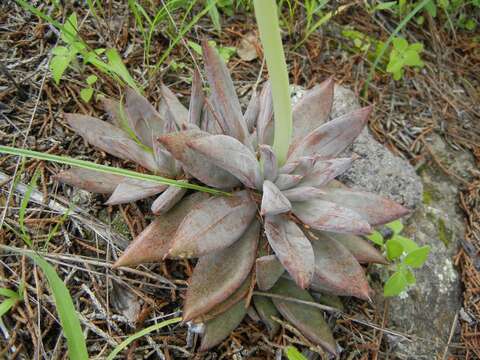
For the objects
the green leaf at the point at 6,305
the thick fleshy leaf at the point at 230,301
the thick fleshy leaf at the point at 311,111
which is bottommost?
the thick fleshy leaf at the point at 230,301

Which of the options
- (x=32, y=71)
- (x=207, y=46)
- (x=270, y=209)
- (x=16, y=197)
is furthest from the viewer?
(x=32, y=71)

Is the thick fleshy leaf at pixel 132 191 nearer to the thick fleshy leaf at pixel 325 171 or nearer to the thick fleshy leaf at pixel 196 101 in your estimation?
the thick fleshy leaf at pixel 196 101

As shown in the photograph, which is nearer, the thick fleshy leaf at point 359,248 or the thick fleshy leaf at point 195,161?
the thick fleshy leaf at point 195,161

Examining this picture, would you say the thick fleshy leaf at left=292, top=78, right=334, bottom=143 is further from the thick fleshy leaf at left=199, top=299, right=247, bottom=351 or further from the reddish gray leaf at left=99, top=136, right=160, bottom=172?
the thick fleshy leaf at left=199, top=299, right=247, bottom=351

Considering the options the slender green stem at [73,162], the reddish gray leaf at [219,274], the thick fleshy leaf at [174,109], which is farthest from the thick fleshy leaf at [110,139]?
the reddish gray leaf at [219,274]

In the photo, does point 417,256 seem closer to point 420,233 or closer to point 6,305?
point 420,233

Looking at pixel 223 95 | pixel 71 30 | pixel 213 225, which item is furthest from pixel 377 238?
pixel 71 30

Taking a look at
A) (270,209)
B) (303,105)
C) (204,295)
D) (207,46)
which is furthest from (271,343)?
(207,46)

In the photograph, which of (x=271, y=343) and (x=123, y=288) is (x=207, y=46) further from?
(x=271, y=343)
